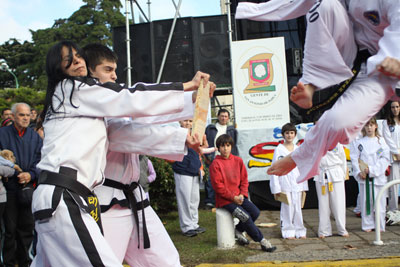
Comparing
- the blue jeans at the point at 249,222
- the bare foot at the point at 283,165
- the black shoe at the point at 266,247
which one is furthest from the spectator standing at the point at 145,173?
the bare foot at the point at 283,165

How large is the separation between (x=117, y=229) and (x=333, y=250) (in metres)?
3.72

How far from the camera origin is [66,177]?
8.46 ft

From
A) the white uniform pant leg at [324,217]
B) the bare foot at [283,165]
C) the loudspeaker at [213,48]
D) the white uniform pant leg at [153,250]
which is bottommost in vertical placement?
the white uniform pant leg at [324,217]

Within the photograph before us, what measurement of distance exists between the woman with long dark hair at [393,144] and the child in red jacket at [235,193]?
9.82ft

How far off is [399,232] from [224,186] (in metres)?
2.97

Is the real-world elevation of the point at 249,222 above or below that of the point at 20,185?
below

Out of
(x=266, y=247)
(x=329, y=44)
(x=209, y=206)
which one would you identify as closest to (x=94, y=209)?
(x=329, y=44)

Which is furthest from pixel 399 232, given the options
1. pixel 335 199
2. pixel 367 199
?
pixel 335 199

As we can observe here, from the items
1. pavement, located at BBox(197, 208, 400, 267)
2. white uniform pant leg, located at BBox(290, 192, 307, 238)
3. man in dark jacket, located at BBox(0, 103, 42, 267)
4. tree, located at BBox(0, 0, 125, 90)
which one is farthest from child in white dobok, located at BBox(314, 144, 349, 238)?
tree, located at BBox(0, 0, 125, 90)

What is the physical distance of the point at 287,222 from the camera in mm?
6691

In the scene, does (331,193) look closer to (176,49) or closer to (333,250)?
(333,250)

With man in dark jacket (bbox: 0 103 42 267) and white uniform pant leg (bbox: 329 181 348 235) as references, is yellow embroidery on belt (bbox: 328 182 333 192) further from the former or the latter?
man in dark jacket (bbox: 0 103 42 267)

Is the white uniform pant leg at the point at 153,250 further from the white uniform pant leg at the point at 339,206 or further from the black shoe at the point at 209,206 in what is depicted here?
the black shoe at the point at 209,206

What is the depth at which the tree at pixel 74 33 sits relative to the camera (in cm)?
3318
